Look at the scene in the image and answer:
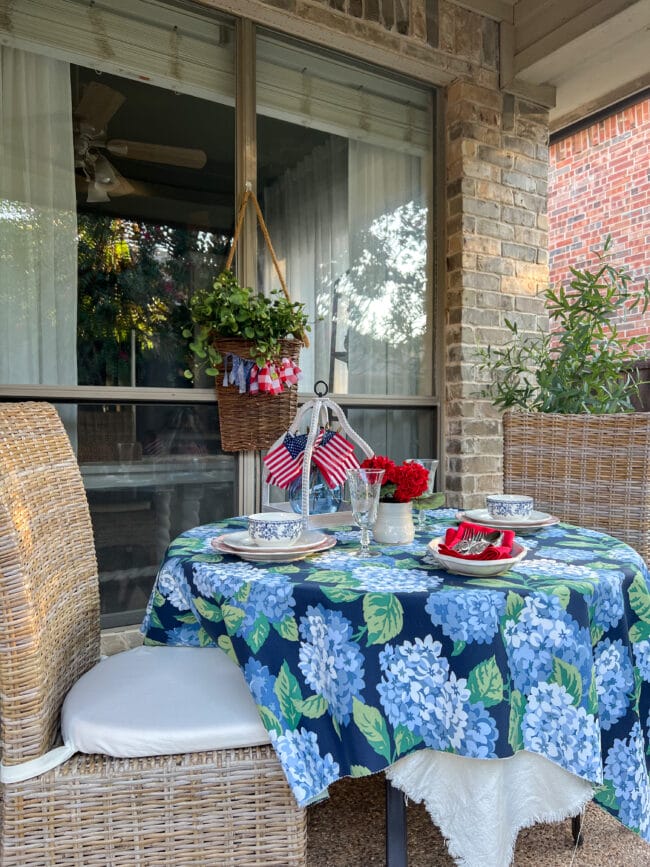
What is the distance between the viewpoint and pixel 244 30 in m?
2.76

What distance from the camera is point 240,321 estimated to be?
2418 mm

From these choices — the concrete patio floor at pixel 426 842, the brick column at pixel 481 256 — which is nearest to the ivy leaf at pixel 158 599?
the concrete patio floor at pixel 426 842

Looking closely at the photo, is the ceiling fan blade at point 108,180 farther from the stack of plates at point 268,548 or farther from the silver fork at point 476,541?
the silver fork at point 476,541

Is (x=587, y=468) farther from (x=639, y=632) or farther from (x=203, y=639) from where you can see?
(x=203, y=639)

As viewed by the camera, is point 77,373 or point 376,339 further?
point 376,339

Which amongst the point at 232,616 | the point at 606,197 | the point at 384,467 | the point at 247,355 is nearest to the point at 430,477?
the point at 384,467

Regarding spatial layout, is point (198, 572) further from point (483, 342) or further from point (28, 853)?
point (483, 342)

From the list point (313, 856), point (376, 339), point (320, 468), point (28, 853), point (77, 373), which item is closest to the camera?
point (28, 853)

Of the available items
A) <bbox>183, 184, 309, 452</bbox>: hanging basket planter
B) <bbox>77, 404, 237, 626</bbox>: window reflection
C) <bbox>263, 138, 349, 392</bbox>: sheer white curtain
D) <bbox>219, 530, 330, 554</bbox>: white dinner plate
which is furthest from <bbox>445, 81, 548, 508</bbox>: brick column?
<bbox>219, 530, 330, 554</bbox>: white dinner plate

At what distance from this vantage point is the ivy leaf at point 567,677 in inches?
41.9

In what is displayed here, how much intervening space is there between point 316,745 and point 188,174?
2.31 m

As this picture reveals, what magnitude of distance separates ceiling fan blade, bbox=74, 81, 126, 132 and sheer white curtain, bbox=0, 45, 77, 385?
5cm

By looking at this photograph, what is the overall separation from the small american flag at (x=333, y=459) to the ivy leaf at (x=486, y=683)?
671 mm

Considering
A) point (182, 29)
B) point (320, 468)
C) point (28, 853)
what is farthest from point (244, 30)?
point (28, 853)
